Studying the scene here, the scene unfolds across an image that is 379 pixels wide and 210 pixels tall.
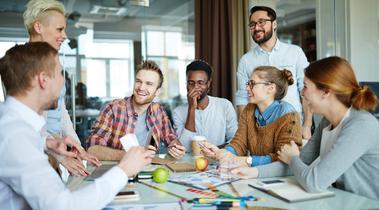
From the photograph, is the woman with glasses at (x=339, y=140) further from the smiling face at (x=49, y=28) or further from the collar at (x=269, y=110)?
the smiling face at (x=49, y=28)

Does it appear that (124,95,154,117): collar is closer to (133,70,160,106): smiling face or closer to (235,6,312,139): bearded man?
(133,70,160,106): smiling face

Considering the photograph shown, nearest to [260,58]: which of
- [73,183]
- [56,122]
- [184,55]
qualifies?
[56,122]

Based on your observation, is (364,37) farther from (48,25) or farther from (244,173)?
(48,25)

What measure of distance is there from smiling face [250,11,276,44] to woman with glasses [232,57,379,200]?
147 centimetres

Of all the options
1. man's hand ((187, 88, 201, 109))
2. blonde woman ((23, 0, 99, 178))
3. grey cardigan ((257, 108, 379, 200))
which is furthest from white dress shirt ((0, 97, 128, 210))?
man's hand ((187, 88, 201, 109))

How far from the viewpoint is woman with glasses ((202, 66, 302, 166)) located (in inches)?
79.7

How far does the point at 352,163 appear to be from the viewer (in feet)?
5.00

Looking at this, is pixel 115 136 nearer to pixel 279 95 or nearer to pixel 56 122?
pixel 56 122

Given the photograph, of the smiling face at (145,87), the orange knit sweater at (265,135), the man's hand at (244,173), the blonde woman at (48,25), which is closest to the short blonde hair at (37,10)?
the blonde woman at (48,25)

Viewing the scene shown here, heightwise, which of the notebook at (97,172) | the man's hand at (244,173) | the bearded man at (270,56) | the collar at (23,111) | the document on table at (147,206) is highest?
the bearded man at (270,56)

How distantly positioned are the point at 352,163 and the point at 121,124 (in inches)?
58.1

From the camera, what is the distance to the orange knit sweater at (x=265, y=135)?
2027 mm

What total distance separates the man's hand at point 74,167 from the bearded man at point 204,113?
121cm

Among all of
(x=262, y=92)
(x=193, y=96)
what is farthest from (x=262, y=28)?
(x=262, y=92)
